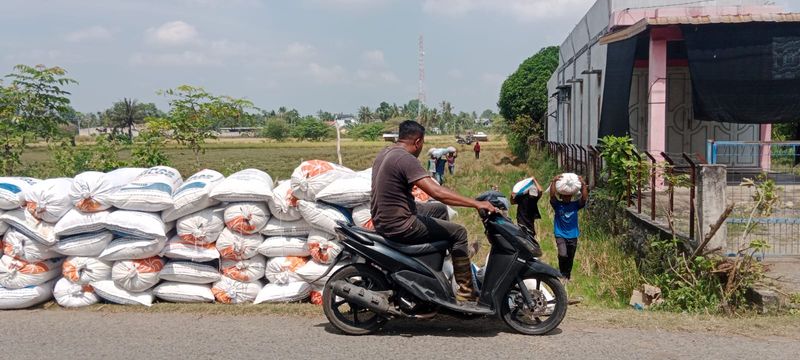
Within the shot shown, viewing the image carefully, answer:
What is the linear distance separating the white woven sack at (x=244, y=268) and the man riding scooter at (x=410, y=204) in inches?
65.1

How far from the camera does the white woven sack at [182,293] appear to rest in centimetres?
647

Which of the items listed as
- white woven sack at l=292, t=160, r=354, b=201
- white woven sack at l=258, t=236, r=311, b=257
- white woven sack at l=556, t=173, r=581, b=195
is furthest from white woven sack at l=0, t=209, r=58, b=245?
white woven sack at l=556, t=173, r=581, b=195

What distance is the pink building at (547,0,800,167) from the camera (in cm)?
1219

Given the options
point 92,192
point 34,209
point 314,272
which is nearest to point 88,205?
point 92,192

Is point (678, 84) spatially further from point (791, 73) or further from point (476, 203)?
point (476, 203)

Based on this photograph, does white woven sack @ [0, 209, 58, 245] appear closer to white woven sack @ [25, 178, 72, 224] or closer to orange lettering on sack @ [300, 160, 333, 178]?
white woven sack @ [25, 178, 72, 224]

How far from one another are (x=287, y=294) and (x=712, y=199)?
4144 millimetres

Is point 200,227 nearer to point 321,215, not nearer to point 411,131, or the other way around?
point 321,215

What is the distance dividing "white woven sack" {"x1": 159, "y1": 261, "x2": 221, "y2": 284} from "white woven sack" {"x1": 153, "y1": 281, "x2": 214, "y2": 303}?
61 millimetres

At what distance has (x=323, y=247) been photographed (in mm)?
6352

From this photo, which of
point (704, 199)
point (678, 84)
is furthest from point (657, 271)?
point (678, 84)

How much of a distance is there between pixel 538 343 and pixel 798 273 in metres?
3.46

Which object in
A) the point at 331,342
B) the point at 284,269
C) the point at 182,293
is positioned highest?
the point at 284,269

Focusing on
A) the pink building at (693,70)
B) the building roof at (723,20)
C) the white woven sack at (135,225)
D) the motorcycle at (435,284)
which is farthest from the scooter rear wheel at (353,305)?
the building roof at (723,20)
